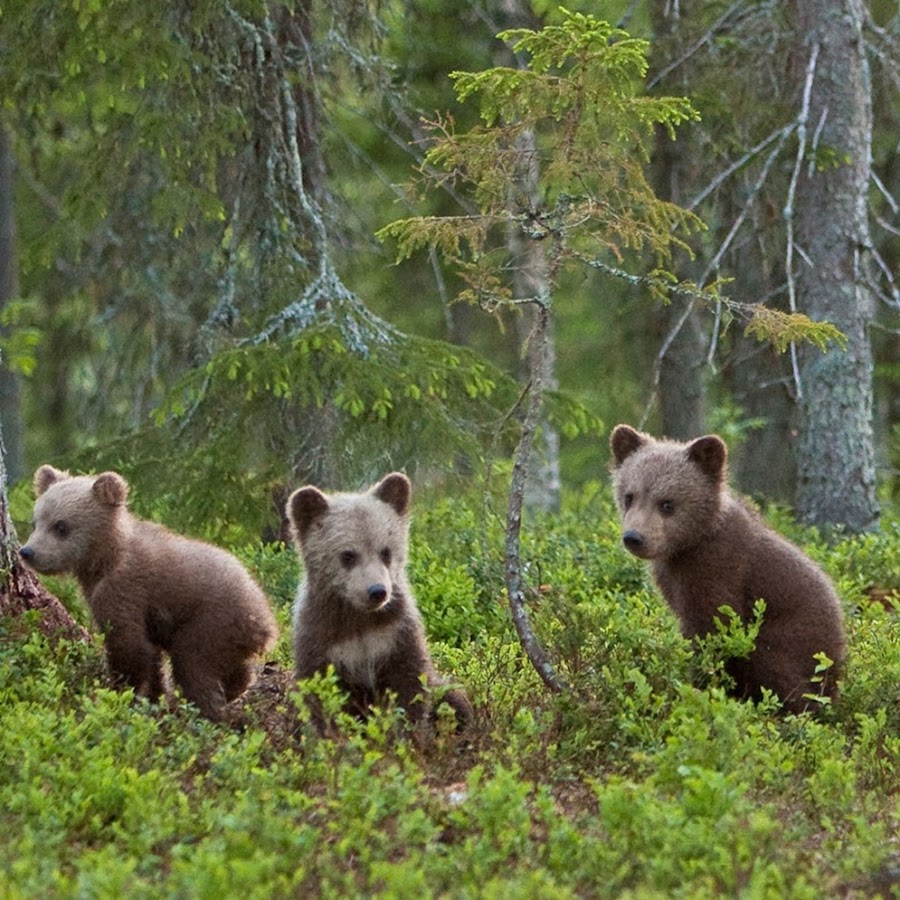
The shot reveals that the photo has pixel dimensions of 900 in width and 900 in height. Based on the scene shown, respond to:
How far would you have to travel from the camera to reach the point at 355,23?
42.2 ft

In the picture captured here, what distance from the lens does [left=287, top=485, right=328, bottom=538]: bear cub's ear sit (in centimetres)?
758

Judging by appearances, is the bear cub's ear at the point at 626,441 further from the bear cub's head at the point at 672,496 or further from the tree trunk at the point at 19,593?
the tree trunk at the point at 19,593

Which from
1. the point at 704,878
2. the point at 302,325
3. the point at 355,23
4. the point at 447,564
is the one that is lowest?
the point at 447,564

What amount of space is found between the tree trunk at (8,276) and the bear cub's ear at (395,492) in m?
11.5

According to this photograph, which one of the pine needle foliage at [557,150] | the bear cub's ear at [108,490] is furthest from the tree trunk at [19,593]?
the pine needle foliage at [557,150]

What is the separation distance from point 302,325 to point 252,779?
5.86 m

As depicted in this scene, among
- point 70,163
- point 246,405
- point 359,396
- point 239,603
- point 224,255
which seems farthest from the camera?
point 70,163

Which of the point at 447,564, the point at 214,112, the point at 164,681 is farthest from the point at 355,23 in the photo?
the point at 164,681

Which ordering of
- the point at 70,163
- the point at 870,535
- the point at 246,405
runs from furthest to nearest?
the point at 70,163
the point at 870,535
the point at 246,405

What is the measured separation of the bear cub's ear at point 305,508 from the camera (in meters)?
7.58

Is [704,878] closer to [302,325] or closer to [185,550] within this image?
[185,550]

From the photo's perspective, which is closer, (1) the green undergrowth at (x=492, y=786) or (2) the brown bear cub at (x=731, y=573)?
(1) the green undergrowth at (x=492, y=786)

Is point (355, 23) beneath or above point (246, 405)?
above

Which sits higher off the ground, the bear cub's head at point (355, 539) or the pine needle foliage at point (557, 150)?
the pine needle foliage at point (557, 150)
